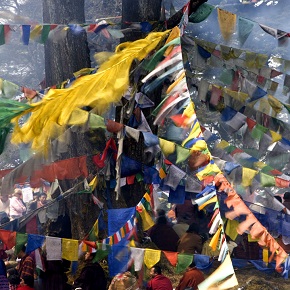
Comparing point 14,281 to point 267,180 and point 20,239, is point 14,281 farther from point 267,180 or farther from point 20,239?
point 267,180

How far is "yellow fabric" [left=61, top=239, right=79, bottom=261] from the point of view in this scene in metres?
7.90

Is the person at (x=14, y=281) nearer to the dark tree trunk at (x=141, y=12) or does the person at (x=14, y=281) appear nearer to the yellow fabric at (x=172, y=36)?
the yellow fabric at (x=172, y=36)

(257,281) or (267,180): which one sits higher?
(267,180)

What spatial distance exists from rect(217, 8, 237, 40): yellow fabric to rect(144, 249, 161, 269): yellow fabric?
3.59 m

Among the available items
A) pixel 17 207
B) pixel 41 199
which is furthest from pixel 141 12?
pixel 17 207

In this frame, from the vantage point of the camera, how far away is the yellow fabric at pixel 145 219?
845 cm

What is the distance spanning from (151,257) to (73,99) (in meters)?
2.18

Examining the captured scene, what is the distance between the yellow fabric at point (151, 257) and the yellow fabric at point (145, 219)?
0.91m

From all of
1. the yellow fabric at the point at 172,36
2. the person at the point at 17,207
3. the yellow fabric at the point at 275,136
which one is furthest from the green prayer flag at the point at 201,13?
the person at the point at 17,207

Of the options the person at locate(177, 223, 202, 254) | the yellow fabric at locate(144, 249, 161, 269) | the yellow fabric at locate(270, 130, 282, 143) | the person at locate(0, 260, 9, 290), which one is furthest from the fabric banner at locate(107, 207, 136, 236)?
the yellow fabric at locate(270, 130, 282, 143)

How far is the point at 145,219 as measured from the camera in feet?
27.8

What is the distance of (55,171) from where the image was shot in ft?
32.2

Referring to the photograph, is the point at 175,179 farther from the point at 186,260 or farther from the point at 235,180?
the point at 186,260

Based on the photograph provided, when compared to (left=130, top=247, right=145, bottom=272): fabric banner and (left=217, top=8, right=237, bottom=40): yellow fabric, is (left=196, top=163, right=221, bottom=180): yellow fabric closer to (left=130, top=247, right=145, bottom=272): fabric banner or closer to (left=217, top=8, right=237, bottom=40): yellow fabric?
(left=130, top=247, right=145, bottom=272): fabric banner
